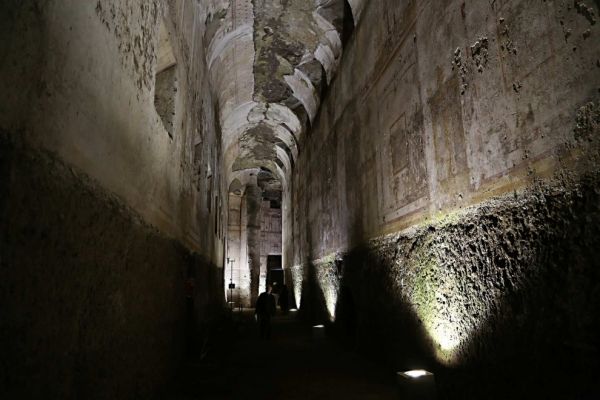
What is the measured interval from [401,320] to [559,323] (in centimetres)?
294

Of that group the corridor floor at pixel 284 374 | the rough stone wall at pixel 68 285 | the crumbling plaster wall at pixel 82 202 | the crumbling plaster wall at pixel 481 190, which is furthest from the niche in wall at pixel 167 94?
the corridor floor at pixel 284 374

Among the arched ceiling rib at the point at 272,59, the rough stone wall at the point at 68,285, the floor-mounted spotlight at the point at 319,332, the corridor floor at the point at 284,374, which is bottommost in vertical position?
the corridor floor at the point at 284,374

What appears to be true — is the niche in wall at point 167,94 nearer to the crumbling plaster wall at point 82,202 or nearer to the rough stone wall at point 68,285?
Answer: the crumbling plaster wall at point 82,202

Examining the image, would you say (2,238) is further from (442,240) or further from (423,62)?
(423,62)

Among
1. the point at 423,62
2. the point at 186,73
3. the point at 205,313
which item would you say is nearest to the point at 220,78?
the point at 186,73

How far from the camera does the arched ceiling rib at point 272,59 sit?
8.56m

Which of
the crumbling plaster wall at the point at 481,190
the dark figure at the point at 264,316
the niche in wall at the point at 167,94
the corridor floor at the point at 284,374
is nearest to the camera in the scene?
the crumbling plaster wall at the point at 481,190

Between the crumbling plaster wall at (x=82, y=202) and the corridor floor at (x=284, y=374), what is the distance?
83cm

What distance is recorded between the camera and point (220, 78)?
10.2 m

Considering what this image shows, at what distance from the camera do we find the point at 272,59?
35.4 ft

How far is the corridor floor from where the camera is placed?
4.95 meters

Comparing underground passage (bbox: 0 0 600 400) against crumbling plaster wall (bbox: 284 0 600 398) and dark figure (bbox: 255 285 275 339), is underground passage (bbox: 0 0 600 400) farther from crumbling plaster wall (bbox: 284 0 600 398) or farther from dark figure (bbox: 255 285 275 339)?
dark figure (bbox: 255 285 275 339)

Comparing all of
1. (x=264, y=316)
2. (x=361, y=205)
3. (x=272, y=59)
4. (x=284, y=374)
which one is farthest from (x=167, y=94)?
(x=264, y=316)

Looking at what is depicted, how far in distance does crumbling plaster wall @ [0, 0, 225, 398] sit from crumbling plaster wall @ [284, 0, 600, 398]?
3.03 m
